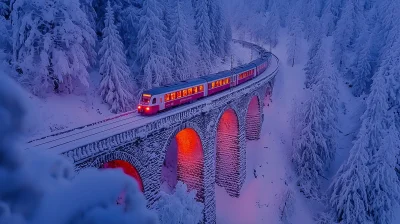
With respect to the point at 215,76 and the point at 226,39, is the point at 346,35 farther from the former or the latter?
the point at 215,76

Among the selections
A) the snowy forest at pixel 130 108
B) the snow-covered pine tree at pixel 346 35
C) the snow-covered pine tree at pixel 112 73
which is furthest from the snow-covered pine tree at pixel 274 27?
the snow-covered pine tree at pixel 112 73

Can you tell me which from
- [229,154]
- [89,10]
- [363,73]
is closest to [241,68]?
[229,154]

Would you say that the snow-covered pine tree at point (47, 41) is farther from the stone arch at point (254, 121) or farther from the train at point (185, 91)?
the stone arch at point (254, 121)

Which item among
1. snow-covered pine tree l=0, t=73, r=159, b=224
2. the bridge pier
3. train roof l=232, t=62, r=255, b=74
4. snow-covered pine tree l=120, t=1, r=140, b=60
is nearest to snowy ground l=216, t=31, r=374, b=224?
the bridge pier

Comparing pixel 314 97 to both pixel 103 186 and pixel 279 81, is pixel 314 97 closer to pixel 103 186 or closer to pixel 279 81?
pixel 279 81

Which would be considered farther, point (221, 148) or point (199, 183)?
point (221, 148)

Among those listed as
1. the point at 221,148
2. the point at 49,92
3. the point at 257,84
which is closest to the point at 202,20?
the point at 257,84
